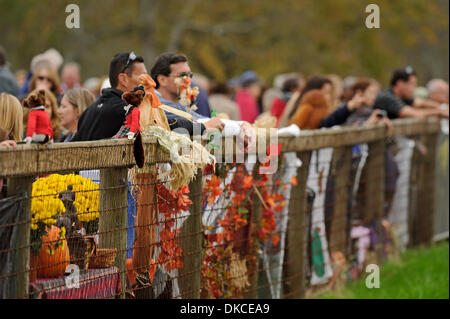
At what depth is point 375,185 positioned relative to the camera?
9.71 meters

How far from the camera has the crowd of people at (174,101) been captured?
6.22 meters

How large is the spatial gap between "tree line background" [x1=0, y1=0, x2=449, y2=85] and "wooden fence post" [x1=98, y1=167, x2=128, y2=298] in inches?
914

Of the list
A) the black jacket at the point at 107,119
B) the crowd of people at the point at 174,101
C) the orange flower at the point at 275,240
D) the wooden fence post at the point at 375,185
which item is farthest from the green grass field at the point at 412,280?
the black jacket at the point at 107,119

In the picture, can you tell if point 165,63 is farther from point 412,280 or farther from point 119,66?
point 412,280

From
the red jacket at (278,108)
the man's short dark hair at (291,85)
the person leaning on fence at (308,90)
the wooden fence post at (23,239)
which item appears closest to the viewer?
the wooden fence post at (23,239)

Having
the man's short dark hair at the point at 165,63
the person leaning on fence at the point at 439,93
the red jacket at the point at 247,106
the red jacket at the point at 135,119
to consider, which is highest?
the red jacket at the point at 247,106

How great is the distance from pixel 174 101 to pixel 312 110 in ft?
9.82

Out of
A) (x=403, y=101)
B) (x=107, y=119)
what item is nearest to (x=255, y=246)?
(x=107, y=119)

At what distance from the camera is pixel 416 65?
116 ft

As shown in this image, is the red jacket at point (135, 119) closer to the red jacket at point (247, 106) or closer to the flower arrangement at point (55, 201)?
the flower arrangement at point (55, 201)

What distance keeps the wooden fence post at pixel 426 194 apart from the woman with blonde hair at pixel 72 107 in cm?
525
